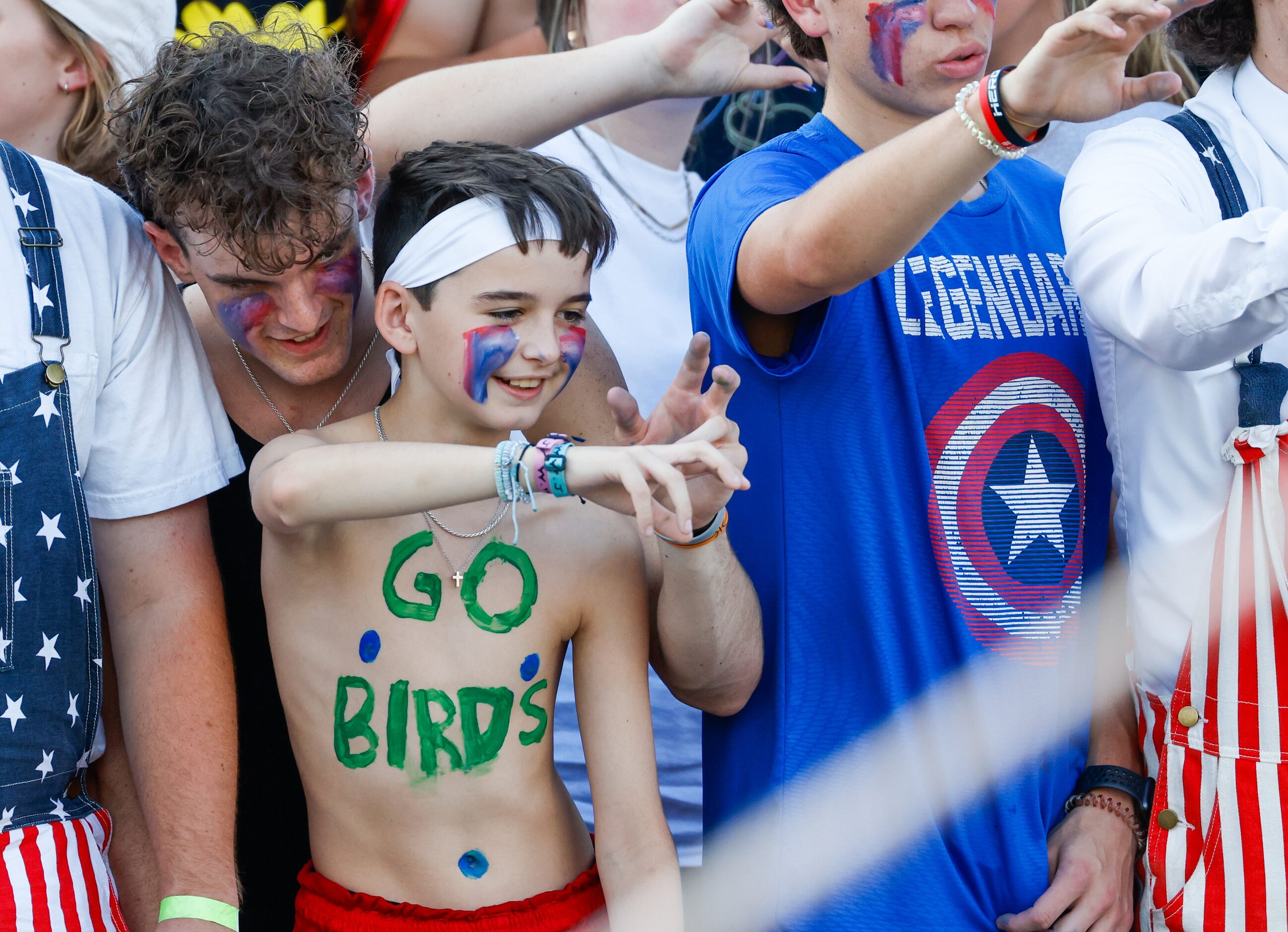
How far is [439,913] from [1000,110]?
1231 mm

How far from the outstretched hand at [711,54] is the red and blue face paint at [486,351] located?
58cm

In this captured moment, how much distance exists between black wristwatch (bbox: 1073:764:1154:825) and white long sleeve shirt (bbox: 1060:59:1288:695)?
179 mm

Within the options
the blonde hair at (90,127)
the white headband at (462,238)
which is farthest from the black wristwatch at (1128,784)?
the blonde hair at (90,127)

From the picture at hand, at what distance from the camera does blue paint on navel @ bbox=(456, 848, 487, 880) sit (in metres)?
1.74

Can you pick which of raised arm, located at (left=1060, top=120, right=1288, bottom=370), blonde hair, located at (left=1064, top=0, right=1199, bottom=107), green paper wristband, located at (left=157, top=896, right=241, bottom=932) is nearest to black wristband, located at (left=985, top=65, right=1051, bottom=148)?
raised arm, located at (left=1060, top=120, right=1288, bottom=370)

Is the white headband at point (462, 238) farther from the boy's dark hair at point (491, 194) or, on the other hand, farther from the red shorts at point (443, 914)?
the red shorts at point (443, 914)

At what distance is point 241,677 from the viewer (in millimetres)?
2135

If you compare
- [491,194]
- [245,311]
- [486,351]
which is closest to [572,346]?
[486,351]

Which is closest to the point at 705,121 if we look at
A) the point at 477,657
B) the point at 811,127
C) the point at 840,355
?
the point at 811,127

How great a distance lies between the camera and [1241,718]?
156 cm

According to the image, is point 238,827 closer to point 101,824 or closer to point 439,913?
point 101,824

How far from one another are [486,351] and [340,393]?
0.37 m

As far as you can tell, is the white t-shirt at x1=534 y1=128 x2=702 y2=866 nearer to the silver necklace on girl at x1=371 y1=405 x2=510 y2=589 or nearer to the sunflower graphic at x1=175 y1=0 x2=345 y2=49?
the silver necklace on girl at x1=371 y1=405 x2=510 y2=589

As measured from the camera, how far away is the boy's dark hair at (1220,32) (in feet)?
5.79
